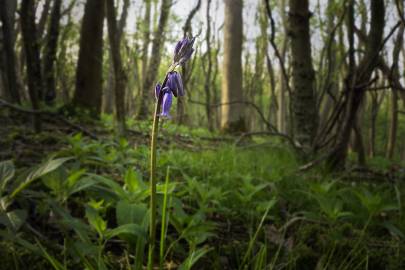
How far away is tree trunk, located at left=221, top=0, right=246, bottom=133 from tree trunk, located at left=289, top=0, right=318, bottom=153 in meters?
6.31

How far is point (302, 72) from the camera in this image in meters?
3.94

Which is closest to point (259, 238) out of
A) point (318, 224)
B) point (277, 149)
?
point (318, 224)

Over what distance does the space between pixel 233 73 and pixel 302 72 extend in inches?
262

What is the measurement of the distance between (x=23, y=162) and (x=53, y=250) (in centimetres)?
135

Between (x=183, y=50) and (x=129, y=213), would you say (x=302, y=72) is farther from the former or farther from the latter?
(x=183, y=50)

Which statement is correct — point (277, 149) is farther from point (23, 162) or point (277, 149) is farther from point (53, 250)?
point (53, 250)

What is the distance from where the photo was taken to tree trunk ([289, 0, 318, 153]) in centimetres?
394

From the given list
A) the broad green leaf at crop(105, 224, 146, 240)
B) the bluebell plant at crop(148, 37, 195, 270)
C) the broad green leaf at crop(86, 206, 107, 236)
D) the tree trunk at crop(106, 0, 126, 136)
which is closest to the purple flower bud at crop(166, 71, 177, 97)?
the bluebell plant at crop(148, 37, 195, 270)

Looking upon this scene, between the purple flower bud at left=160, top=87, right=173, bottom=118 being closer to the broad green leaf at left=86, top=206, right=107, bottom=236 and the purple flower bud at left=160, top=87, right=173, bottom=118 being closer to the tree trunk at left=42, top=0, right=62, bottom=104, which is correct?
the broad green leaf at left=86, top=206, right=107, bottom=236

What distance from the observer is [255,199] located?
2.29 m

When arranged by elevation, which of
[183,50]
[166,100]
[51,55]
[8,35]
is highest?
[51,55]

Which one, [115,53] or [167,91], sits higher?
[115,53]

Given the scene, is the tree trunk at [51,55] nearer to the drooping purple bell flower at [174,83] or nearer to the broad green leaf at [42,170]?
the broad green leaf at [42,170]

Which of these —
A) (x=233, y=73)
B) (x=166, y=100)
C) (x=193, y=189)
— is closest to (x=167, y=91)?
(x=166, y=100)
